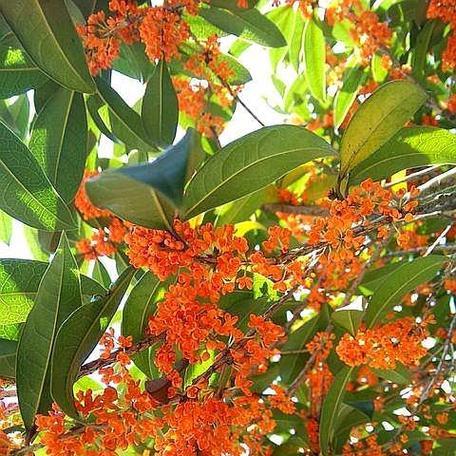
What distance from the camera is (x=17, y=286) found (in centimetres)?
179

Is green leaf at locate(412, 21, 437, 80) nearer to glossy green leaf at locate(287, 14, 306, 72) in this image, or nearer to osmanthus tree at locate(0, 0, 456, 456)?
osmanthus tree at locate(0, 0, 456, 456)

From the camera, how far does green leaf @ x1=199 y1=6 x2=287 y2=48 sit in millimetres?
2715

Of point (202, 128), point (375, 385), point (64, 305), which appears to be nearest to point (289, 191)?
point (202, 128)

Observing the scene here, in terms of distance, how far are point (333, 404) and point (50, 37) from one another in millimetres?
1533

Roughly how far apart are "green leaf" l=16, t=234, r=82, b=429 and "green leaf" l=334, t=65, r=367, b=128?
6.15 ft

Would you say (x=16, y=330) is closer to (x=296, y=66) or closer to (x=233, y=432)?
(x=233, y=432)

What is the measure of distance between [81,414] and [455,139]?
1094 millimetres

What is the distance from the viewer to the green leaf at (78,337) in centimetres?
151

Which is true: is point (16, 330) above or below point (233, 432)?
above

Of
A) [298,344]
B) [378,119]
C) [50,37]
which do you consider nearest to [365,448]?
[298,344]

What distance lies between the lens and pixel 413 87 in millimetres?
1622

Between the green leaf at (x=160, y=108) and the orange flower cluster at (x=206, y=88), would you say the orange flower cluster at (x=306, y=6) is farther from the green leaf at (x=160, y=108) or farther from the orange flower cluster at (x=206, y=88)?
the green leaf at (x=160, y=108)

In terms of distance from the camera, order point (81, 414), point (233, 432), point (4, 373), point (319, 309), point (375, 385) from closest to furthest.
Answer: point (81, 414) → point (4, 373) → point (233, 432) → point (319, 309) → point (375, 385)

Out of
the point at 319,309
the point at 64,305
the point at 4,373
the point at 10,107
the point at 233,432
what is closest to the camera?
the point at 64,305
